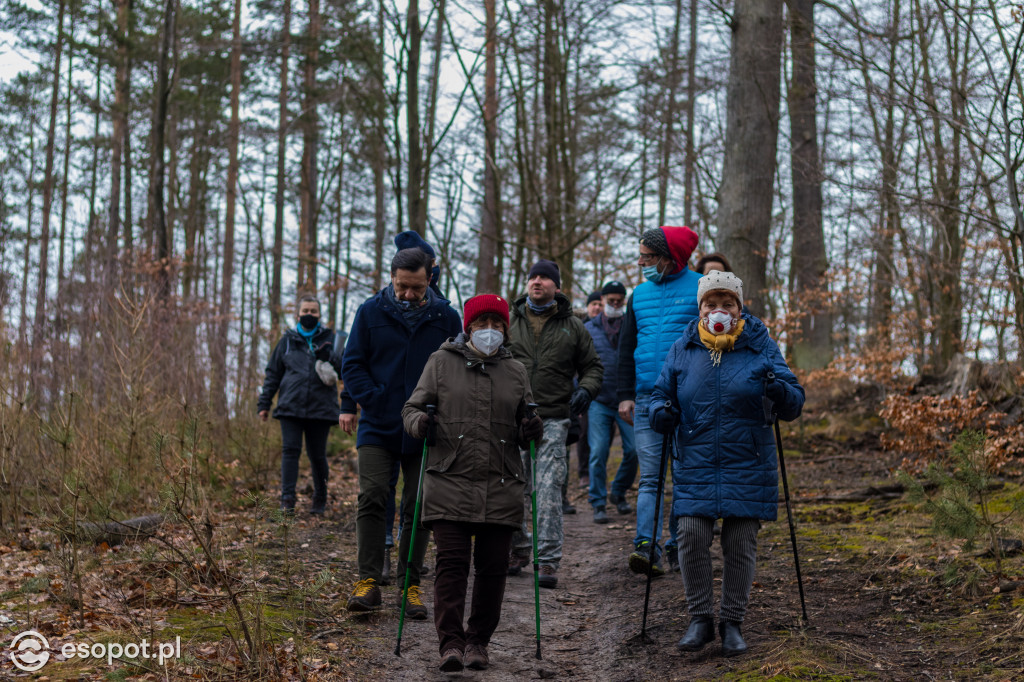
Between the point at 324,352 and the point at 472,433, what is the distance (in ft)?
14.2

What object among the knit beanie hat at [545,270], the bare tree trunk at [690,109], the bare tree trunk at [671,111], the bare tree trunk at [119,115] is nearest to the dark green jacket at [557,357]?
Result: the knit beanie hat at [545,270]

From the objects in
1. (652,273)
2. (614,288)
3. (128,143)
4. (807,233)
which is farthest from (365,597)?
(128,143)

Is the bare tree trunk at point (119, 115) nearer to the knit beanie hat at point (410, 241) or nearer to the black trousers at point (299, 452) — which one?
the black trousers at point (299, 452)

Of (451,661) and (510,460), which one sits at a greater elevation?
(510,460)

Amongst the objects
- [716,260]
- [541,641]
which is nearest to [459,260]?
[716,260]

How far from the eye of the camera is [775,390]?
4.64 m

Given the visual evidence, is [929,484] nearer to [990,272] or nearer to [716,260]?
[716,260]

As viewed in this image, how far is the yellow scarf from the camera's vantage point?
4.83m

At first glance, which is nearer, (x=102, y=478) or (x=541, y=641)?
(x=541, y=641)

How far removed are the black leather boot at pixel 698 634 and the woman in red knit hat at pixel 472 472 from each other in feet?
3.22

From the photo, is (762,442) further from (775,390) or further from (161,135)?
(161,135)

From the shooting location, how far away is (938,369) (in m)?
11.4

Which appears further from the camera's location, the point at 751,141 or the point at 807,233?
the point at 807,233

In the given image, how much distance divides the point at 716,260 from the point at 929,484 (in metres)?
2.52
